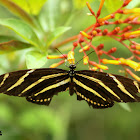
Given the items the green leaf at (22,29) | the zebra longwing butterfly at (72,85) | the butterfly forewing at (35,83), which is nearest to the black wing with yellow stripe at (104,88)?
the zebra longwing butterfly at (72,85)

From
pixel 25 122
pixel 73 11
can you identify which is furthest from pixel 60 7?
pixel 25 122

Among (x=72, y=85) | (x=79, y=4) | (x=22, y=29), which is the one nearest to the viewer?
(x=22, y=29)

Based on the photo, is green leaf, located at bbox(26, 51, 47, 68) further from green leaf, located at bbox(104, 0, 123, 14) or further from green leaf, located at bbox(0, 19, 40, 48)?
green leaf, located at bbox(104, 0, 123, 14)

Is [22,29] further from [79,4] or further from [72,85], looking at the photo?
[79,4]

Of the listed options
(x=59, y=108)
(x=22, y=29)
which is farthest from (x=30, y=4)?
(x=59, y=108)

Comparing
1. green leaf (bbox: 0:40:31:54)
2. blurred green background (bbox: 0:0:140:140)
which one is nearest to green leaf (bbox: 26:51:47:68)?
blurred green background (bbox: 0:0:140:140)

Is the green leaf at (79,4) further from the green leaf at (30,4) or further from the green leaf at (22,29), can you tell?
the green leaf at (22,29)

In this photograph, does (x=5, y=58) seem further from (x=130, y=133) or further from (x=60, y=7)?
(x=130, y=133)
